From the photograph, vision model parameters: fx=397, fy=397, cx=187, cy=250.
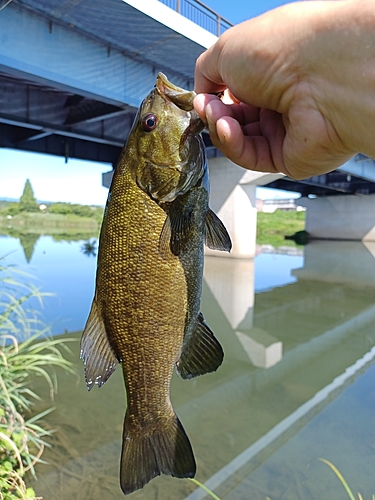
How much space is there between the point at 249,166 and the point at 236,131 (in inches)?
11.5

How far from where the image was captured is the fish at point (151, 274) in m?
1.55

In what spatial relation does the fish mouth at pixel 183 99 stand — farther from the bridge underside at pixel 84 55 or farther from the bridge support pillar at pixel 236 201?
the bridge support pillar at pixel 236 201

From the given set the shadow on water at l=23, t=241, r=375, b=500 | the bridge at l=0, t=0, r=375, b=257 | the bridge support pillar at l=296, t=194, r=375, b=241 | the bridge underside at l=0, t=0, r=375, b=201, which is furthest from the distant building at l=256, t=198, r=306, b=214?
the shadow on water at l=23, t=241, r=375, b=500

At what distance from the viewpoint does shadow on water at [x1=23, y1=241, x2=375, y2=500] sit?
359cm

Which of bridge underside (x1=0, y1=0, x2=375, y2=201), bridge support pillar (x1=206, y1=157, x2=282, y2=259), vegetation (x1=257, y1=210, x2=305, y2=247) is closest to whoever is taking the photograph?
bridge underside (x1=0, y1=0, x2=375, y2=201)

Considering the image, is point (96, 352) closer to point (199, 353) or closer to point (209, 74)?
point (199, 353)

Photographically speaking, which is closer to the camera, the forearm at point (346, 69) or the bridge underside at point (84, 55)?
the forearm at point (346, 69)

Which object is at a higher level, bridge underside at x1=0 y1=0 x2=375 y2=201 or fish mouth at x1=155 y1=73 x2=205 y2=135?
bridge underside at x1=0 y1=0 x2=375 y2=201

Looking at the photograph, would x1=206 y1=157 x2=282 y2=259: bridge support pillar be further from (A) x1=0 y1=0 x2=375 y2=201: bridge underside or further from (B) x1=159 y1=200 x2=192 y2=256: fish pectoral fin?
(B) x1=159 y1=200 x2=192 y2=256: fish pectoral fin

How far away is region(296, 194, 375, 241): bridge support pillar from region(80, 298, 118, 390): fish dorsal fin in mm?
35531

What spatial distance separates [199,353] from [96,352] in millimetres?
443

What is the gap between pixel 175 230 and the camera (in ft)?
5.12

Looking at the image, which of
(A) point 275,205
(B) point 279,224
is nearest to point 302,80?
(B) point 279,224

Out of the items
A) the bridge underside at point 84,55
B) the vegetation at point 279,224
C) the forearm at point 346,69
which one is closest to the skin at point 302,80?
the forearm at point 346,69
